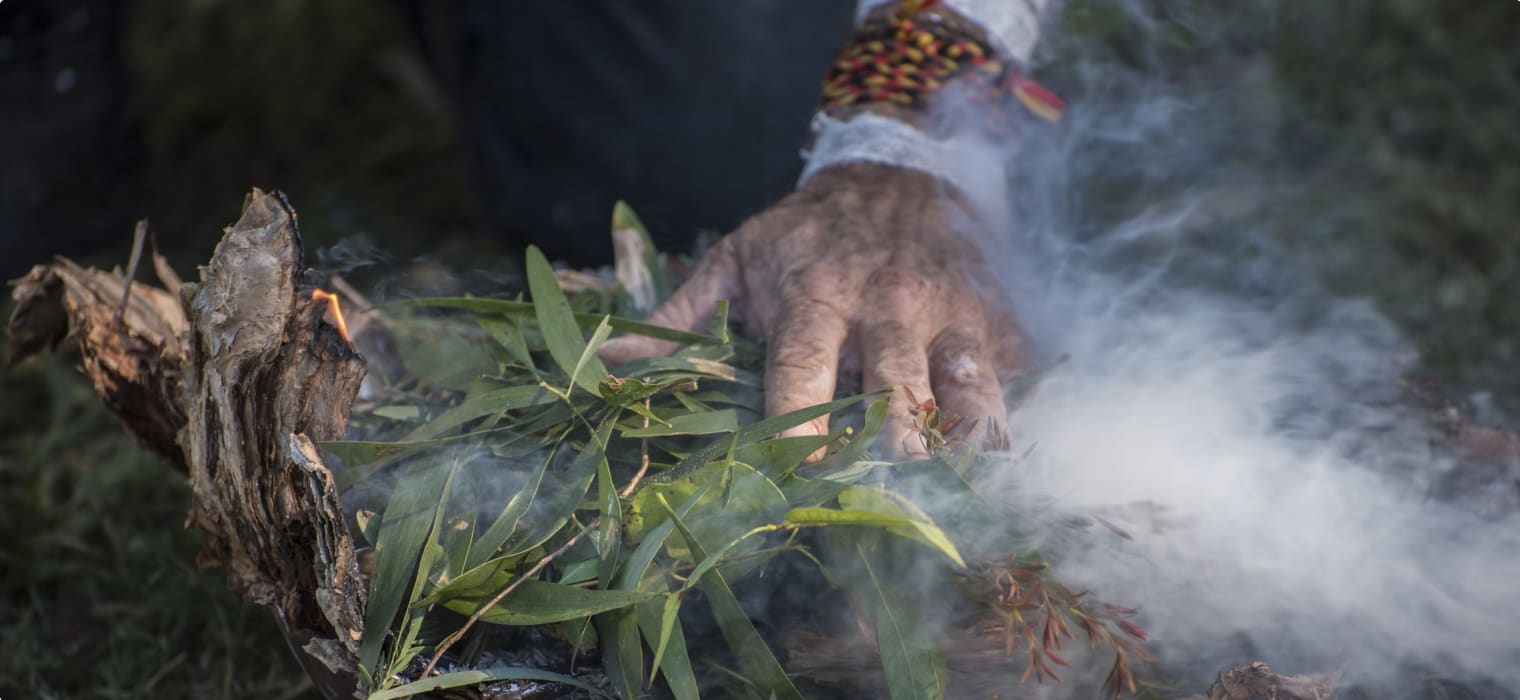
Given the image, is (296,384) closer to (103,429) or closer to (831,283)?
(831,283)

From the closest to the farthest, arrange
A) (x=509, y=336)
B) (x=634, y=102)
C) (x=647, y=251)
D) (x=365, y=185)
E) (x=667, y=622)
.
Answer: (x=667, y=622), (x=509, y=336), (x=647, y=251), (x=634, y=102), (x=365, y=185)

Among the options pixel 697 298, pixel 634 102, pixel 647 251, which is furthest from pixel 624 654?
pixel 634 102

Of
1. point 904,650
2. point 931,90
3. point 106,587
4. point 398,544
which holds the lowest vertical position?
point 106,587

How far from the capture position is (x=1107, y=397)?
144cm

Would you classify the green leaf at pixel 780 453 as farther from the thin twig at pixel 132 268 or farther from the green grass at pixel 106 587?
the green grass at pixel 106 587

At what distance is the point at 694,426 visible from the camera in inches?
46.3

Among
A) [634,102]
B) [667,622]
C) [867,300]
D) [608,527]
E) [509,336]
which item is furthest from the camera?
[634,102]

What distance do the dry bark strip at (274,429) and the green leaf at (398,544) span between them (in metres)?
0.02

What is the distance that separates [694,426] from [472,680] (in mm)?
342

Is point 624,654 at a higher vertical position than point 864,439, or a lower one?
lower

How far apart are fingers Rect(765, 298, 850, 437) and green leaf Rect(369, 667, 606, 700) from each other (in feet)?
1.14

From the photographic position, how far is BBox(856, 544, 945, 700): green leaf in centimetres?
100

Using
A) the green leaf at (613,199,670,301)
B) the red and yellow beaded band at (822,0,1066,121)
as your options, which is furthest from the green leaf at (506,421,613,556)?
the red and yellow beaded band at (822,0,1066,121)

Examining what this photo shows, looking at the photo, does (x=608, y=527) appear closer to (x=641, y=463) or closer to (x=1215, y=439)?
(x=641, y=463)
